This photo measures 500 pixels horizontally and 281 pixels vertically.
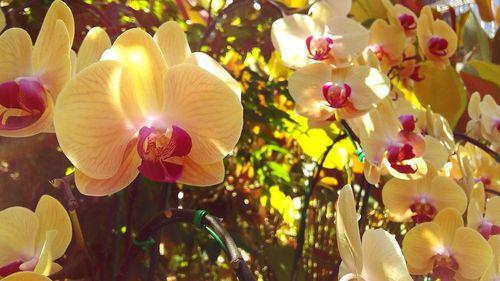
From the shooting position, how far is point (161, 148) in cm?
28

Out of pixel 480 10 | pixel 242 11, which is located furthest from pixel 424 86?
pixel 480 10

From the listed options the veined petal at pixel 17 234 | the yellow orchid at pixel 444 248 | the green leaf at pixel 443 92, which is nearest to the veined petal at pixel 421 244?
the yellow orchid at pixel 444 248

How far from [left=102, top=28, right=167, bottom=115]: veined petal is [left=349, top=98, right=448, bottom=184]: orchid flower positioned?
0.28 metres

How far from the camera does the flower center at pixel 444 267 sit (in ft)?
1.64

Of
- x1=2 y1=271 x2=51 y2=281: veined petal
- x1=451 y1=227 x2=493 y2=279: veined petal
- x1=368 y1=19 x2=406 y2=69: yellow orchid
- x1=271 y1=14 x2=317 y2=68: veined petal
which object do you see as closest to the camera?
x1=2 y1=271 x2=51 y2=281: veined petal

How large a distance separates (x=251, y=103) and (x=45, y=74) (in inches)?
15.7

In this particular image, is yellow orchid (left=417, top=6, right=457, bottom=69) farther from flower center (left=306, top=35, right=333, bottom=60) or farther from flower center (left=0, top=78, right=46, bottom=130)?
flower center (left=0, top=78, right=46, bottom=130)

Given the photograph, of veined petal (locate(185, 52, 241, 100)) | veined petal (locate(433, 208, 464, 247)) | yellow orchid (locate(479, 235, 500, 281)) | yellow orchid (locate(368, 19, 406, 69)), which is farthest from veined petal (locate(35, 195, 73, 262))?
yellow orchid (locate(368, 19, 406, 69))

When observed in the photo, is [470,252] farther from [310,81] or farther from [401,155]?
[310,81]

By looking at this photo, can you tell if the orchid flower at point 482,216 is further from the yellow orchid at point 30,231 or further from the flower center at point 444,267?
the yellow orchid at point 30,231

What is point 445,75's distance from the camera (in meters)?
0.96

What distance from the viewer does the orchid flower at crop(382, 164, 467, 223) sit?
561mm

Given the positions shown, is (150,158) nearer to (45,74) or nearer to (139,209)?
(45,74)

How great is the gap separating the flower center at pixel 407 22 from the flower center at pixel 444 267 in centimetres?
33
